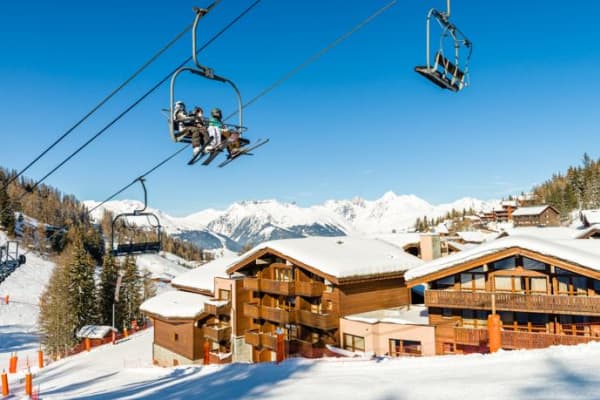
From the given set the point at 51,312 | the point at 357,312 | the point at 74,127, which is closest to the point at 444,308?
the point at 357,312

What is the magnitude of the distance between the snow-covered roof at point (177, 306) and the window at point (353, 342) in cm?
1364

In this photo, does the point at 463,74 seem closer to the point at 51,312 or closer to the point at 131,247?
the point at 131,247

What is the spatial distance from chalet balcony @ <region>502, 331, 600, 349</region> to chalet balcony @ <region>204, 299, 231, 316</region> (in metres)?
19.8

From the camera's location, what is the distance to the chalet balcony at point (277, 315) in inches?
1156

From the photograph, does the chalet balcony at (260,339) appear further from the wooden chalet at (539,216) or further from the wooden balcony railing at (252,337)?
the wooden chalet at (539,216)

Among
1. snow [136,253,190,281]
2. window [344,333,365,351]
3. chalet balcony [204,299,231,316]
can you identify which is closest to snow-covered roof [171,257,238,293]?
chalet balcony [204,299,231,316]

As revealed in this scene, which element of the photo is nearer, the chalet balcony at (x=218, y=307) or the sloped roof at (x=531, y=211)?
the chalet balcony at (x=218, y=307)

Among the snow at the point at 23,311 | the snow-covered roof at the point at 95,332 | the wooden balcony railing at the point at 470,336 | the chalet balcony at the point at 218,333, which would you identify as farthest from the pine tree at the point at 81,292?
the wooden balcony railing at the point at 470,336

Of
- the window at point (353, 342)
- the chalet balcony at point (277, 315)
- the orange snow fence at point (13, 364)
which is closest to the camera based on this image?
the window at point (353, 342)

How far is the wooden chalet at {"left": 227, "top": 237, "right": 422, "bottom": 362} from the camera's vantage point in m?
27.7

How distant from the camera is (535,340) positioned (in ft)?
71.4

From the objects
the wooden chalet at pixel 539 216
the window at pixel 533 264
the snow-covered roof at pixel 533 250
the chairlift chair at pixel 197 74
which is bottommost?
→ the window at pixel 533 264

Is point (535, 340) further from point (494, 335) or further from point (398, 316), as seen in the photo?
point (494, 335)

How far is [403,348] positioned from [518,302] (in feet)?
21.3
